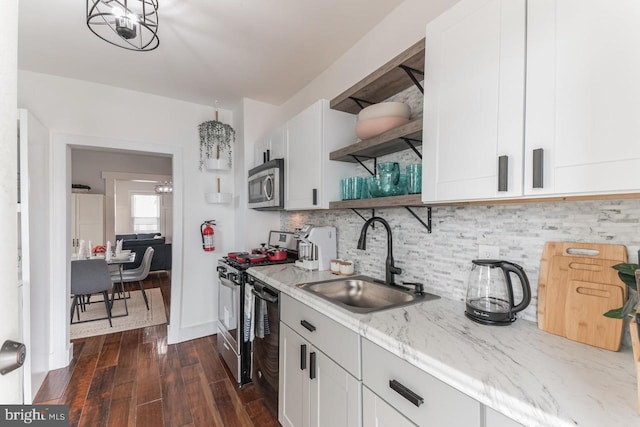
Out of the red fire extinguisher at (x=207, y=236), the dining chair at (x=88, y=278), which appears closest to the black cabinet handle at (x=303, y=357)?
the red fire extinguisher at (x=207, y=236)

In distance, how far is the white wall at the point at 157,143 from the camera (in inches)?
103

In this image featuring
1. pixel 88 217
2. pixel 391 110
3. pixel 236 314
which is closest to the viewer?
pixel 391 110

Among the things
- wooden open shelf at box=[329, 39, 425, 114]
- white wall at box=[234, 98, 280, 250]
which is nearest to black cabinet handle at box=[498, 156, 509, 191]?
wooden open shelf at box=[329, 39, 425, 114]

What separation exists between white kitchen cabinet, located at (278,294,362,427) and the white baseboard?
1798mm

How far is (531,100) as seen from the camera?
2.97ft

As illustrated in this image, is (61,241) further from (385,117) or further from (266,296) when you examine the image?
(385,117)

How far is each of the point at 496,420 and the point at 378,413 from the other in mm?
462

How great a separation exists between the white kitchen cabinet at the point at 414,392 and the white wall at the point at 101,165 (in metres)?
6.19

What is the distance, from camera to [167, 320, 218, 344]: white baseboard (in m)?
3.05

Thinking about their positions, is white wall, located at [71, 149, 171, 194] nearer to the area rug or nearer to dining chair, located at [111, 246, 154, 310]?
dining chair, located at [111, 246, 154, 310]

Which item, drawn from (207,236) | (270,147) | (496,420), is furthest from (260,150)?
(496,420)

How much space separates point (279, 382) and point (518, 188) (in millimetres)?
1714

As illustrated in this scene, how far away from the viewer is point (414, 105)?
1.70 meters

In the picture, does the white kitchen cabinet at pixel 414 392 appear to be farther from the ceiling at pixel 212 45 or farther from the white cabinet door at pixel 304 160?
the ceiling at pixel 212 45
